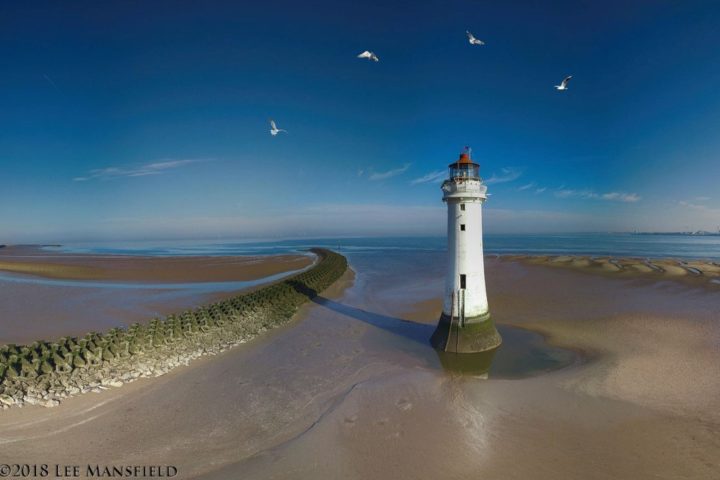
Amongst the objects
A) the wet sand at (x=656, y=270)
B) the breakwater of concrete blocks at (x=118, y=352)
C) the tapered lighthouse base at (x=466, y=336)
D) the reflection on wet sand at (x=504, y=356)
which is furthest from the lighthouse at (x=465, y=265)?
the wet sand at (x=656, y=270)

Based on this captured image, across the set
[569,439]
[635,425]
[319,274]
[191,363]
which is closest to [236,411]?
Result: [191,363]

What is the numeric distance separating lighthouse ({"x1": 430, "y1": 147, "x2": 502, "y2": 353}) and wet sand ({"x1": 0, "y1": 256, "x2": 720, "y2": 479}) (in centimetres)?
148

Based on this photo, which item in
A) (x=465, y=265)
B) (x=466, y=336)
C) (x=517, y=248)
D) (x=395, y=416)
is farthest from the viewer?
(x=517, y=248)

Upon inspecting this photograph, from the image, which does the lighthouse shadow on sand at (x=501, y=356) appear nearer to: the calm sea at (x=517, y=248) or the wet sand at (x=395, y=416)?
the wet sand at (x=395, y=416)

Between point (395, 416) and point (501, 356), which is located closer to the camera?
point (395, 416)

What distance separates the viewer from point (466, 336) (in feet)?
43.8

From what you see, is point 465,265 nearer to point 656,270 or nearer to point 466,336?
point 466,336

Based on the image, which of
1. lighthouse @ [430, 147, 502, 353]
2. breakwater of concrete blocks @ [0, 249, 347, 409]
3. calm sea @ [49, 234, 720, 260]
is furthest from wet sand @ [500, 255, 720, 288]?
breakwater of concrete blocks @ [0, 249, 347, 409]

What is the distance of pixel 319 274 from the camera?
1162 inches

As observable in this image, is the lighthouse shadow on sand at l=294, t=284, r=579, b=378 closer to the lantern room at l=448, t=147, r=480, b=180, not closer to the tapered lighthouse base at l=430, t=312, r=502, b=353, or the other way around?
the tapered lighthouse base at l=430, t=312, r=502, b=353

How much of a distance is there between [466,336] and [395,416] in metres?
5.41

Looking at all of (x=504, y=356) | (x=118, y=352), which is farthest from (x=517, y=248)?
(x=118, y=352)

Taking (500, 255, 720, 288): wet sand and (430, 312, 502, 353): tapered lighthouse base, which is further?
(500, 255, 720, 288): wet sand

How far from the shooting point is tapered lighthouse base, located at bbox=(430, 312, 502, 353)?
43.8 feet
